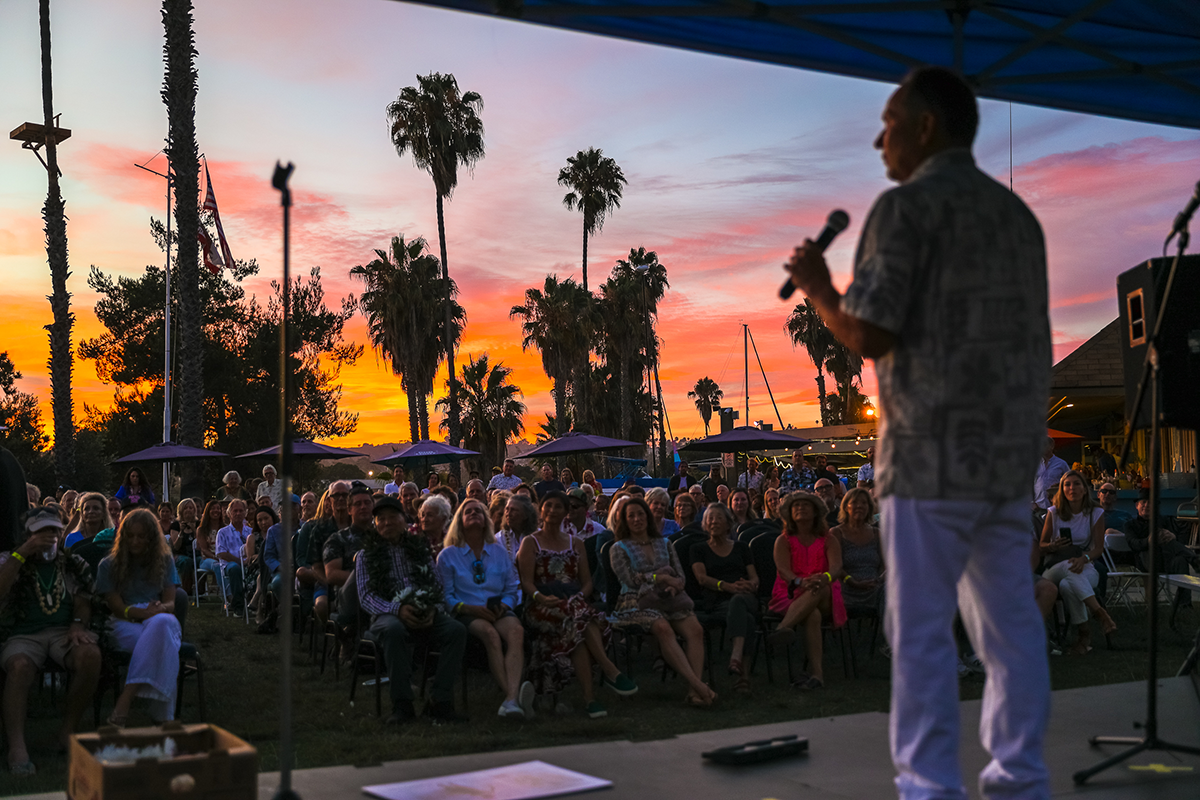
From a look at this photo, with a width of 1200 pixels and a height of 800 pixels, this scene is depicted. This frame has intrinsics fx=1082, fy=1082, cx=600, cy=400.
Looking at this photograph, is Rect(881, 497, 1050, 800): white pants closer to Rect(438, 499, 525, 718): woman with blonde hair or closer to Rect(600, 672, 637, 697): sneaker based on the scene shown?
Rect(438, 499, 525, 718): woman with blonde hair

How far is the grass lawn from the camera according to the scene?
568cm

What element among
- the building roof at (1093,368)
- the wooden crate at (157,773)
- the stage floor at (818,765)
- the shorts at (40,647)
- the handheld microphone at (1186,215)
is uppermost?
the building roof at (1093,368)

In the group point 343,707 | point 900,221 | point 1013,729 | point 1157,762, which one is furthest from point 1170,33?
point 343,707

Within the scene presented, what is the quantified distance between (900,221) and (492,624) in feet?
17.1

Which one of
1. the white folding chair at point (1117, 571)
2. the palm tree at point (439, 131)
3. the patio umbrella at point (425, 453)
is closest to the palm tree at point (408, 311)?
the palm tree at point (439, 131)

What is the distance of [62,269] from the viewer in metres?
21.4

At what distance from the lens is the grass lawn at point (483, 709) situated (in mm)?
5680

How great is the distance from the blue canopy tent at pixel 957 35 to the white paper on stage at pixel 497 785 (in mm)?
3102

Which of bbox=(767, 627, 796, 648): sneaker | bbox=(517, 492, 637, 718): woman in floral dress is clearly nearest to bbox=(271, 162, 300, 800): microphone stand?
bbox=(517, 492, 637, 718): woman in floral dress

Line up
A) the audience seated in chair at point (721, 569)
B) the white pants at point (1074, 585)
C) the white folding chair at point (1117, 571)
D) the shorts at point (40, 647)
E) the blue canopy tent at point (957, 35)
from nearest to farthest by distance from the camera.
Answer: the blue canopy tent at point (957, 35) < the shorts at point (40, 647) < the audience seated in chair at point (721, 569) < the white pants at point (1074, 585) < the white folding chair at point (1117, 571)

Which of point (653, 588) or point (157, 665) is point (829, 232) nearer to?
point (157, 665)

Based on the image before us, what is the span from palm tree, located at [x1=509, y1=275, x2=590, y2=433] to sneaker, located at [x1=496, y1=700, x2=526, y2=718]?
122 ft

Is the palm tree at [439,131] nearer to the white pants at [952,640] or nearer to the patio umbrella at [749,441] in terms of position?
the patio umbrella at [749,441]

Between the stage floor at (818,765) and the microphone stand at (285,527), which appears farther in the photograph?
the stage floor at (818,765)
